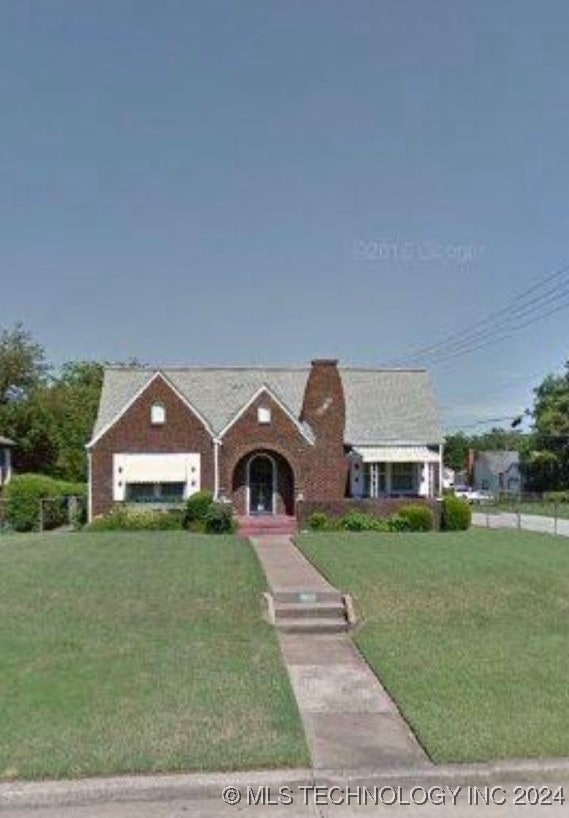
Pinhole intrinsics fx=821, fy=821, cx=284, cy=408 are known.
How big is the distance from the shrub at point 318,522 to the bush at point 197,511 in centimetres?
338

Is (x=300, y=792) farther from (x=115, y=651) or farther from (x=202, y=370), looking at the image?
(x=202, y=370)

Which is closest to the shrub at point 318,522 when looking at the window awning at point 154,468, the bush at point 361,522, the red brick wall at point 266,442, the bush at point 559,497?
the bush at point 361,522

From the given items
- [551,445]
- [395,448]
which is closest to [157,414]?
[395,448]

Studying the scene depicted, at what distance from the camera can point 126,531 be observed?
1004 inches

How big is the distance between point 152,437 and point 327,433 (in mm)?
6367

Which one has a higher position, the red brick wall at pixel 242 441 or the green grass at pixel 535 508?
the red brick wall at pixel 242 441

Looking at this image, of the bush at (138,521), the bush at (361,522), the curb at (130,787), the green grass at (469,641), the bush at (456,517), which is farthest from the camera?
the bush at (456,517)

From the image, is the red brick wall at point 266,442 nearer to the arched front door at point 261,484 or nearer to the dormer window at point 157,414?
the arched front door at point 261,484

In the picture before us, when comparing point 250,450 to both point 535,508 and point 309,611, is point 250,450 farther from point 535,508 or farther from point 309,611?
point 535,508

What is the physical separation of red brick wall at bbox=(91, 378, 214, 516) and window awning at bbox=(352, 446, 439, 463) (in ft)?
20.1

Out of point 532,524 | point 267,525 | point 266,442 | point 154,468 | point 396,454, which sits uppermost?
point 266,442

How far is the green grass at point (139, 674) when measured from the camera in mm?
5984

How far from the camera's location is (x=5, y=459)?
45375 mm

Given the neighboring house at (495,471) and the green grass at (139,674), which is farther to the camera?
the neighboring house at (495,471)
